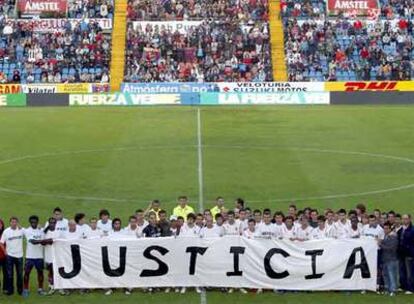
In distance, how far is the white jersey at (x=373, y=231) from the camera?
66.3 feet

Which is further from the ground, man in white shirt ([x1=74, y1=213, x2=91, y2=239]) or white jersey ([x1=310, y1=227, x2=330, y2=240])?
man in white shirt ([x1=74, y1=213, x2=91, y2=239])

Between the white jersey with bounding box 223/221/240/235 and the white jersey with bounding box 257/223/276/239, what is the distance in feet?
1.67

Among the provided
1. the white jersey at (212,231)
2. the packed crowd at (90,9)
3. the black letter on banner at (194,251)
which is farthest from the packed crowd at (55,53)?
the black letter on banner at (194,251)

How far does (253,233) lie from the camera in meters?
20.3

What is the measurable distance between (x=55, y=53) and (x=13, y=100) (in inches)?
361

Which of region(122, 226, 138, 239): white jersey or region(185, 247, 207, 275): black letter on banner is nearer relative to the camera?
region(185, 247, 207, 275): black letter on banner

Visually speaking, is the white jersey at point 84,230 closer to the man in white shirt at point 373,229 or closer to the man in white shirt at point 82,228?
the man in white shirt at point 82,228

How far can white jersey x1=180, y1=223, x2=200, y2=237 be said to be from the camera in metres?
20.2

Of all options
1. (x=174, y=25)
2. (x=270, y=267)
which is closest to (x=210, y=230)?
(x=270, y=267)

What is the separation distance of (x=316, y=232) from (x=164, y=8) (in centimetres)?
5209

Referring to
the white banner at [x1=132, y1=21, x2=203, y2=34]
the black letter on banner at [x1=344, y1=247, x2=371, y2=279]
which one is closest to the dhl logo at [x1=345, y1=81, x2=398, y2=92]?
the white banner at [x1=132, y1=21, x2=203, y2=34]

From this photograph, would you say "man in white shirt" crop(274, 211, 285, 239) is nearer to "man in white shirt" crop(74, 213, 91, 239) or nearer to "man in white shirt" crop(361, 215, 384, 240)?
"man in white shirt" crop(361, 215, 384, 240)

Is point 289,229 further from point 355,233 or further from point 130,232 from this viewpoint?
point 130,232

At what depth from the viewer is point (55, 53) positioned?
66.1 metres
